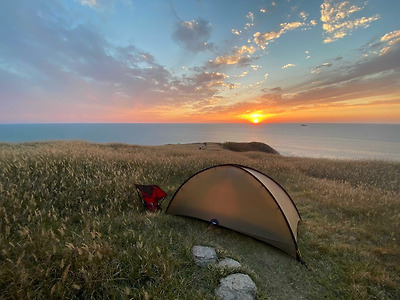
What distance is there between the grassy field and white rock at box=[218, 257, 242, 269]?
0.20 metres

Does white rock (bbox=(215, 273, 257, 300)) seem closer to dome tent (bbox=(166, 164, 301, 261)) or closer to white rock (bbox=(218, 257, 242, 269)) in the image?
white rock (bbox=(218, 257, 242, 269))

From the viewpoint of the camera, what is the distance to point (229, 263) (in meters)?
4.65

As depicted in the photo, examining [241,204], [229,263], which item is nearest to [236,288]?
[229,263]

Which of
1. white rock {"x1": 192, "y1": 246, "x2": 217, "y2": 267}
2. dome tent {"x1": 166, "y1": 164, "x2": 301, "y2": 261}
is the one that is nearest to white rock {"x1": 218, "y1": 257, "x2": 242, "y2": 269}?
white rock {"x1": 192, "y1": 246, "x2": 217, "y2": 267}

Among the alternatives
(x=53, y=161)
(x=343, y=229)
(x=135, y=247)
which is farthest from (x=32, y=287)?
(x=343, y=229)

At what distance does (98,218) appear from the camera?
6.16 meters

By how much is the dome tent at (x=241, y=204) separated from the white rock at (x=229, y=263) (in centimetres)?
163

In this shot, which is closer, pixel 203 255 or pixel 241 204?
pixel 203 255

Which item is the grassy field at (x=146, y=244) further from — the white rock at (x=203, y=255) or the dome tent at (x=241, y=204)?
the dome tent at (x=241, y=204)

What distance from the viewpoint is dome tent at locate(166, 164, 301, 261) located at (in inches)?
233

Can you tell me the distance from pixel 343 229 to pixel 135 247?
7466mm

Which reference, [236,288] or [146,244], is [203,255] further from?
[146,244]

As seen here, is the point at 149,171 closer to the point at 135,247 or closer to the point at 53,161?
the point at 53,161

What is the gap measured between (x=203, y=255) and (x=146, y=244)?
1457mm
